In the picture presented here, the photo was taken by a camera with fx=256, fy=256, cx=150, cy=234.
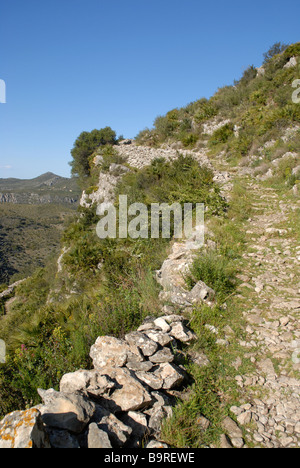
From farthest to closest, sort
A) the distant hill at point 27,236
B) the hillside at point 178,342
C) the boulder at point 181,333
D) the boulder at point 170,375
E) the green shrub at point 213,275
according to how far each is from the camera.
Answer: the distant hill at point 27,236 < the green shrub at point 213,275 < the boulder at point 181,333 < the boulder at point 170,375 < the hillside at point 178,342

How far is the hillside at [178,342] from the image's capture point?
1.96 m

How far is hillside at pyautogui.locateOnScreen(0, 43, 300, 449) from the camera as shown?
6.44 feet

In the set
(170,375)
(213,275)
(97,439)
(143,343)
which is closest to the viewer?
(97,439)

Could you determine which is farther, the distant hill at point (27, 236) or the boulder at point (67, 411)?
the distant hill at point (27, 236)

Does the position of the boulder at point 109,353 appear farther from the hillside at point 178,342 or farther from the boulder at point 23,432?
the boulder at point 23,432

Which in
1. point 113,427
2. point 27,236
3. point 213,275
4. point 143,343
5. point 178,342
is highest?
point 213,275

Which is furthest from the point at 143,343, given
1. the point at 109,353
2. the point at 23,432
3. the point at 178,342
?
the point at 23,432

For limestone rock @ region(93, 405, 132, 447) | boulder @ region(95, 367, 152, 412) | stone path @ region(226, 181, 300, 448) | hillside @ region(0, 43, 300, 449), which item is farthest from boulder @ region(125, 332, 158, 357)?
stone path @ region(226, 181, 300, 448)

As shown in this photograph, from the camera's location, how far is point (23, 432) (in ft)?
4.83

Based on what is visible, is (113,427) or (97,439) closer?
(97,439)

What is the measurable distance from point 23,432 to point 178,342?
1.83m

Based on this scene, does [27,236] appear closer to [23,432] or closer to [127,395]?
[127,395]

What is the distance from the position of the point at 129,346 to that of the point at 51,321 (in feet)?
8.35

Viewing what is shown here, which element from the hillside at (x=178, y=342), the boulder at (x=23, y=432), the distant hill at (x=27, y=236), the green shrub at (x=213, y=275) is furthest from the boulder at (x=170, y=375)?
the distant hill at (x=27, y=236)
